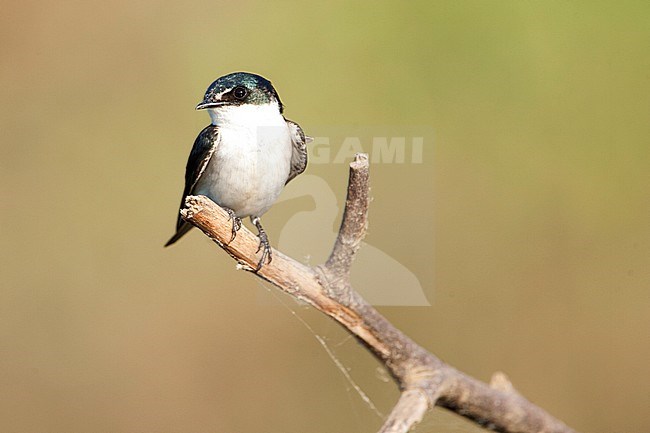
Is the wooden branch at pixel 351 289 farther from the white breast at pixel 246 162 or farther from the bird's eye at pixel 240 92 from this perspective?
the bird's eye at pixel 240 92

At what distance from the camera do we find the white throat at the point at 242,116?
1863mm

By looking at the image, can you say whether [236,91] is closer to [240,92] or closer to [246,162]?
[240,92]

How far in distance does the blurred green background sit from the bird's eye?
0.89m

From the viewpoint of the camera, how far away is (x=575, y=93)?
3.21m

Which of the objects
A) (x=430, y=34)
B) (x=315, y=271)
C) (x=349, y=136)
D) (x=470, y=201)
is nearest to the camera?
(x=315, y=271)

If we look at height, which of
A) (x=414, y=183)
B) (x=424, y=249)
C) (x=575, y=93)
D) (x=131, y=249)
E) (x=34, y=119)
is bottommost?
(x=131, y=249)

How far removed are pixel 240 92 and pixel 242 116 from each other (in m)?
0.05

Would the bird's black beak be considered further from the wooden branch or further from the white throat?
the wooden branch

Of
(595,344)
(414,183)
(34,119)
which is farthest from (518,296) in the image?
(34,119)

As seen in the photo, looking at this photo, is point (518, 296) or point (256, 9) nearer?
point (518, 296)

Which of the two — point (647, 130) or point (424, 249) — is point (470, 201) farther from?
point (647, 130)

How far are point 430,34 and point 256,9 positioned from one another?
687mm

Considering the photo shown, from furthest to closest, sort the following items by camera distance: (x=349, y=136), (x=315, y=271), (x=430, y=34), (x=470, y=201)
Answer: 1. (x=430, y=34)
2. (x=470, y=201)
3. (x=349, y=136)
4. (x=315, y=271)

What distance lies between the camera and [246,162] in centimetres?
182
